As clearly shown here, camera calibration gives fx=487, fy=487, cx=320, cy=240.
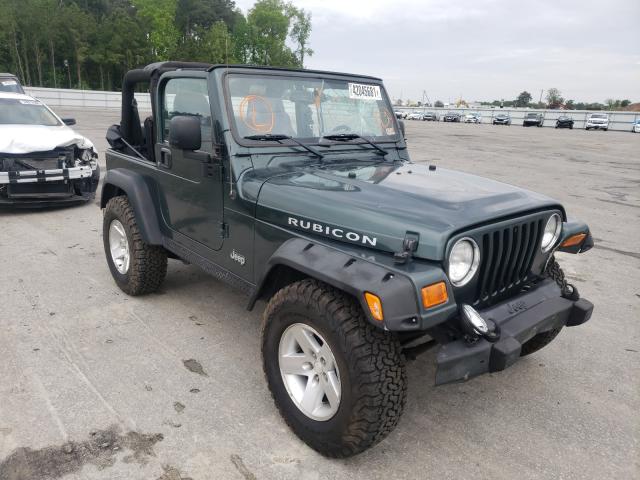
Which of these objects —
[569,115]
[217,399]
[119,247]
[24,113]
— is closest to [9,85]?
[24,113]

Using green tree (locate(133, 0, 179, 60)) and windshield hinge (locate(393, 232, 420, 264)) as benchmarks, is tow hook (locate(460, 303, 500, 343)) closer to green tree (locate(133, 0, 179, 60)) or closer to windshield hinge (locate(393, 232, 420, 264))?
→ windshield hinge (locate(393, 232, 420, 264))

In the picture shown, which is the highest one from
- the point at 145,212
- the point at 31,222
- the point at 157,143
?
the point at 157,143

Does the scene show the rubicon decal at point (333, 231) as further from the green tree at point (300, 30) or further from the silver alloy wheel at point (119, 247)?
the green tree at point (300, 30)

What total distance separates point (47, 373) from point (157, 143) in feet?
5.90

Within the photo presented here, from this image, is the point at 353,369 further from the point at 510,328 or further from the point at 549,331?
the point at 549,331

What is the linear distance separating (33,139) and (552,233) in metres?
6.90

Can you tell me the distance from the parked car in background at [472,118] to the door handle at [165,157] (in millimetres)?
50734

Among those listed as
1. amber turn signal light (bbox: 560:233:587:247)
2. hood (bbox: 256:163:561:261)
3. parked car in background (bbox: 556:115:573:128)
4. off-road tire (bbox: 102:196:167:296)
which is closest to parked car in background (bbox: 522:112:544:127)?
parked car in background (bbox: 556:115:573:128)

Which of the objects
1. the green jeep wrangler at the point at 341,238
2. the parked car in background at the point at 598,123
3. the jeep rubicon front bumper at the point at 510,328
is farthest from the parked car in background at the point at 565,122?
the jeep rubicon front bumper at the point at 510,328

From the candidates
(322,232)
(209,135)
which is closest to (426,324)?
(322,232)

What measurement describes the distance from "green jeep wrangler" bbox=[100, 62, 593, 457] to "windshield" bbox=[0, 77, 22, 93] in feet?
32.3

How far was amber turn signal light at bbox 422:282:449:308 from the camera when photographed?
2.05 metres

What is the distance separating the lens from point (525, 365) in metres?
3.37

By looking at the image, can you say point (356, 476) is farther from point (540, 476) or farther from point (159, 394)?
point (159, 394)
